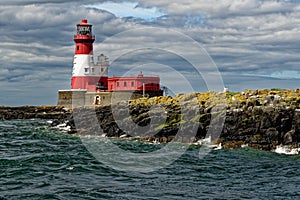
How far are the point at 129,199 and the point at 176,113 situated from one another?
64.5ft

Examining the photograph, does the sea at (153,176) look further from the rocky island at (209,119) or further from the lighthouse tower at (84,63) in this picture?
the lighthouse tower at (84,63)

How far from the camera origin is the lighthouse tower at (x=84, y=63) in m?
61.2

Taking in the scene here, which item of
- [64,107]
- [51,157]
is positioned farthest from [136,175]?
[64,107]

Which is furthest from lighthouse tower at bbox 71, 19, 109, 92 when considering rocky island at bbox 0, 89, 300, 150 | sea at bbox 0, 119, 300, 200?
sea at bbox 0, 119, 300, 200

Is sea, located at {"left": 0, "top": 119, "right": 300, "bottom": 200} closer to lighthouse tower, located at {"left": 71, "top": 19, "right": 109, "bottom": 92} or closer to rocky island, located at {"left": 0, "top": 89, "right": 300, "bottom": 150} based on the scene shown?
rocky island, located at {"left": 0, "top": 89, "right": 300, "bottom": 150}

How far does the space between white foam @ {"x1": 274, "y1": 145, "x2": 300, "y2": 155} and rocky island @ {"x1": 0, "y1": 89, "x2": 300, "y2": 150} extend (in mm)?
339

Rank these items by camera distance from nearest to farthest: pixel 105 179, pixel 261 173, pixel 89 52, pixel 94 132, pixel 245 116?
pixel 105 179
pixel 261 173
pixel 245 116
pixel 94 132
pixel 89 52

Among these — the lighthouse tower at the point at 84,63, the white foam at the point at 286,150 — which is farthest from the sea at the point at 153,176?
the lighthouse tower at the point at 84,63

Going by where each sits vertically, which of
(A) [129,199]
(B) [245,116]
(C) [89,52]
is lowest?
(A) [129,199]

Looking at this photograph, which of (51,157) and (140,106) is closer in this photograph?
(51,157)

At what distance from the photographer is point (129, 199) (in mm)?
14609

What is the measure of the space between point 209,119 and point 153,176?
42.7ft

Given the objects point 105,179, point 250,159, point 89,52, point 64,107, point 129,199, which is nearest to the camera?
point 129,199

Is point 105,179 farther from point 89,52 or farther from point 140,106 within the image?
point 89,52
